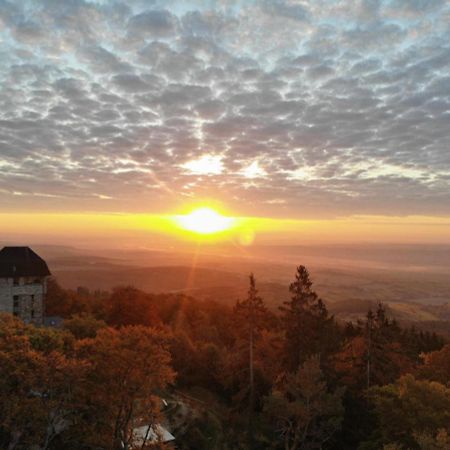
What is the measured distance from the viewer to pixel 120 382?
66.6ft

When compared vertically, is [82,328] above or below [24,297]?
below

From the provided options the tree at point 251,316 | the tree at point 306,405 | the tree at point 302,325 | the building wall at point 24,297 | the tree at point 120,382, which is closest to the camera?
the tree at point 120,382

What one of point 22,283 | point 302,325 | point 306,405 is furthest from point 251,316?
point 22,283

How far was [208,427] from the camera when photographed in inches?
1324

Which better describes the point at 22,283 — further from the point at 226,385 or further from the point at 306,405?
the point at 306,405

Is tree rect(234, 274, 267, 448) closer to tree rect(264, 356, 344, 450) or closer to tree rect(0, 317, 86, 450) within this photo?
tree rect(264, 356, 344, 450)

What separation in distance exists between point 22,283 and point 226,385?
26.9m

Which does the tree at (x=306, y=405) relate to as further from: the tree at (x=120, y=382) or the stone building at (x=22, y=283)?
the stone building at (x=22, y=283)

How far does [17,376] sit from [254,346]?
23.9m

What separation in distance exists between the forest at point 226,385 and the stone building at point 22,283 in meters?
9.09

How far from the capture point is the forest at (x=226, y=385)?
64.5 feet

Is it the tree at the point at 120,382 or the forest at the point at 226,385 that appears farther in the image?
the tree at the point at 120,382

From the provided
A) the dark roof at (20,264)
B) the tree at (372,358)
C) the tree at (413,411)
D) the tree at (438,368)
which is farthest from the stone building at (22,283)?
the tree at (438,368)

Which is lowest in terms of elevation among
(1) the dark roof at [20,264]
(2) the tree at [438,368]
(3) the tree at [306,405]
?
(3) the tree at [306,405]
